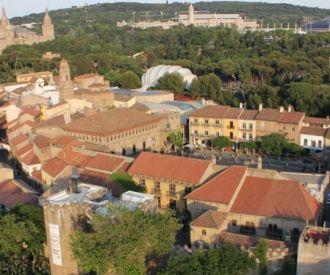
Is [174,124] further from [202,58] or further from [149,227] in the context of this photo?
[202,58]

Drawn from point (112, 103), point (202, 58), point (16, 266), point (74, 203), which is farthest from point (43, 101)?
point (202, 58)

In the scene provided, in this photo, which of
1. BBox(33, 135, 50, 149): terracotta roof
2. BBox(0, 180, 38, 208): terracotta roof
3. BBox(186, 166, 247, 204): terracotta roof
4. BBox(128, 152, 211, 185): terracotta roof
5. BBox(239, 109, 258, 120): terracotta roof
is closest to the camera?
BBox(186, 166, 247, 204): terracotta roof

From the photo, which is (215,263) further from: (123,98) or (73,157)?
(123,98)

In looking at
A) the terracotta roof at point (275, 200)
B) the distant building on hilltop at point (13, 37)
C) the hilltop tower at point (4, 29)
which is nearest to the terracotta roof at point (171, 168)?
the terracotta roof at point (275, 200)

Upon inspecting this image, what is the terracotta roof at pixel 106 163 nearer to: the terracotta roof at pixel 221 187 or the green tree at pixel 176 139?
the terracotta roof at pixel 221 187

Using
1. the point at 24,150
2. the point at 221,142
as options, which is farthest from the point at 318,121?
the point at 24,150

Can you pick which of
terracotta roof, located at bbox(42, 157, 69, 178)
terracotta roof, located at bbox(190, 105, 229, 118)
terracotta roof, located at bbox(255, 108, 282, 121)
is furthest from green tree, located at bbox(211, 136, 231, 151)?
terracotta roof, located at bbox(42, 157, 69, 178)

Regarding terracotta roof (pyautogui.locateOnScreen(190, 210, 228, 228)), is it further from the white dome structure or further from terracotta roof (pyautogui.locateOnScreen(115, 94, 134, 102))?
the white dome structure
